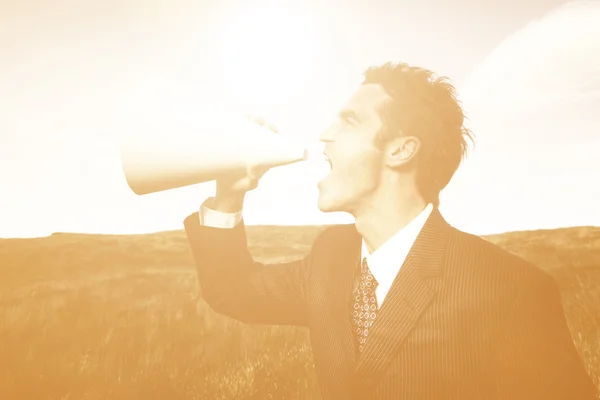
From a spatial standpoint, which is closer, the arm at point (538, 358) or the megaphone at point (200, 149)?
the arm at point (538, 358)

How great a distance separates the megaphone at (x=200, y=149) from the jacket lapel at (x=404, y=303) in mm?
305

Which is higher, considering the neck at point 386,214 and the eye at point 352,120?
the eye at point 352,120

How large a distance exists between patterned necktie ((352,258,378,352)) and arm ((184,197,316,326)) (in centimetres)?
15

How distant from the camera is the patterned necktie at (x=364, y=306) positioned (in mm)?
879

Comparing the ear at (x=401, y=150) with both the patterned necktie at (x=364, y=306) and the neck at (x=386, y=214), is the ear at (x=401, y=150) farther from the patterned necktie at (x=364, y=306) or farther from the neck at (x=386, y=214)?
the patterned necktie at (x=364, y=306)

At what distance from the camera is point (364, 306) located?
35.7 inches

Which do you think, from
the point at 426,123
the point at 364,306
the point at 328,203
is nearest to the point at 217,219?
the point at 328,203

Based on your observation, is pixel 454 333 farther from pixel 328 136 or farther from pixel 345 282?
pixel 328 136

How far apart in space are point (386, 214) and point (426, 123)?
0.23 meters

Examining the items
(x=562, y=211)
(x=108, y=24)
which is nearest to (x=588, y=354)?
(x=562, y=211)

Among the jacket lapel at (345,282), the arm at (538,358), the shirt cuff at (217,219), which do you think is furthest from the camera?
the shirt cuff at (217,219)

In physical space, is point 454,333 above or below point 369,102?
below

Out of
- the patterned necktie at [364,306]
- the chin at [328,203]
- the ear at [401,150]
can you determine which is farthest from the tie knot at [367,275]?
the ear at [401,150]

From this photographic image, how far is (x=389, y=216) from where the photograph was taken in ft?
3.16
